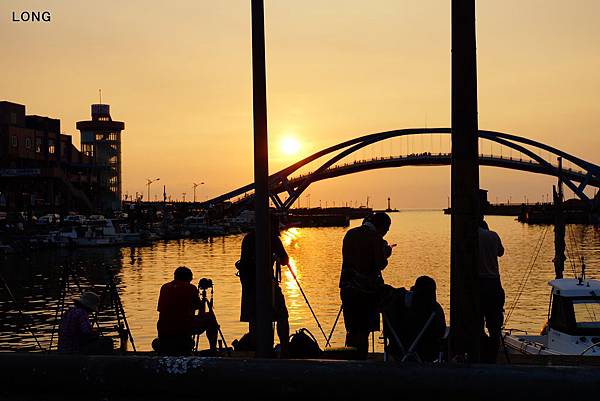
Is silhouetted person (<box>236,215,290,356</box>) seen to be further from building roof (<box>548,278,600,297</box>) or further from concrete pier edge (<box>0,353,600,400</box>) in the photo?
building roof (<box>548,278,600,297</box>)

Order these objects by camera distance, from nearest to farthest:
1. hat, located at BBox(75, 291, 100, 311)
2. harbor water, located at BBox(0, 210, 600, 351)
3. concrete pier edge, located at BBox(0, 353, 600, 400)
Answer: concrete pier edge, located at BBox(0, 353, 600, 400) → hat, located at BBox(75, 291, 100, 311) → harbor water, located at BBox(0, 210, 600, 351)

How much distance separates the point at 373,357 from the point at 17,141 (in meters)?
124

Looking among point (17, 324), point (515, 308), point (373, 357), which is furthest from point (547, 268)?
point (373, 357)

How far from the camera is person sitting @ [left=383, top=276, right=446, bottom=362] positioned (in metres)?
9.31

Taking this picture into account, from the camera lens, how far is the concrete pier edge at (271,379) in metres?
6.14

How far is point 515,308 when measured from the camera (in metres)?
43.4

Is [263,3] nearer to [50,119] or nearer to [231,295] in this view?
[231,295]

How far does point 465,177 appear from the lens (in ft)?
24.7

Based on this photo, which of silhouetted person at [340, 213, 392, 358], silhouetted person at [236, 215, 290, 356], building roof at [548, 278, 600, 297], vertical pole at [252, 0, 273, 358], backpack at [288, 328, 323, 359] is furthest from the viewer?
building roof at [548, 278, 600, 297]

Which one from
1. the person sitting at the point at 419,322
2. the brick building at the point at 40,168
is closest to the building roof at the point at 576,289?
the person sitting at the point at 419,322

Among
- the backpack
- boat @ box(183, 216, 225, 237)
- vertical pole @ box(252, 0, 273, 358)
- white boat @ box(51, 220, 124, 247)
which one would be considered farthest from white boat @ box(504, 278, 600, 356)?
boat @ box(183, 216, 225, 237)

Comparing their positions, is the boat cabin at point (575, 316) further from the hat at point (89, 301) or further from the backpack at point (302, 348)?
the hat at point (89, 301)

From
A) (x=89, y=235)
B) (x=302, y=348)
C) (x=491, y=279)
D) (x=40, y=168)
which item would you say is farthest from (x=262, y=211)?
(x=40, y=168)

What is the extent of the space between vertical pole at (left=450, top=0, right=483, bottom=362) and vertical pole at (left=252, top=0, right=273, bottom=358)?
184cm
